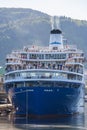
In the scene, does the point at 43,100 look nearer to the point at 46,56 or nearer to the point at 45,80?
the point at 45,80

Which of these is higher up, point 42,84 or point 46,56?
point 46,56

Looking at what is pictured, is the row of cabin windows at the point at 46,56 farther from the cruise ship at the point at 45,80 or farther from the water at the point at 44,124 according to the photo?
the water at the point at 44,124

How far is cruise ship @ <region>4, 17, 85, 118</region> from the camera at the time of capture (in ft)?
411

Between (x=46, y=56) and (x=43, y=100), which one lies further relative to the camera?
(x=46, y=56)

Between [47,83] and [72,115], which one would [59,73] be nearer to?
[47,83]

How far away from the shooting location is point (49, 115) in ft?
415

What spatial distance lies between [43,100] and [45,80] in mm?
4168

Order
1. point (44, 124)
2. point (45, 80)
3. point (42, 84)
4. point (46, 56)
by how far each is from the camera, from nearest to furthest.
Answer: point (44, 124)
point (45, 80)
point (42, 84)
point (46, 56)

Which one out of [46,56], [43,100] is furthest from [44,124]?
[46,56]

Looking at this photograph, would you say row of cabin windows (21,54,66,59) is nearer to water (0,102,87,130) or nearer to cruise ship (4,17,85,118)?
cruise ship (4,17,85,118)

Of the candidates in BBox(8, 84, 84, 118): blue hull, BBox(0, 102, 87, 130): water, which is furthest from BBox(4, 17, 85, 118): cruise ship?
BBox(0, 102, 87, 130): water

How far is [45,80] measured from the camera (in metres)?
126

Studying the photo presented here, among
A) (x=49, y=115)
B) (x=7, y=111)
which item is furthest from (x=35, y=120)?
(x=7, y=111)

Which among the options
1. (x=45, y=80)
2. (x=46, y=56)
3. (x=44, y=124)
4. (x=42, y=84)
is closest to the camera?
(x=44, y=124)
